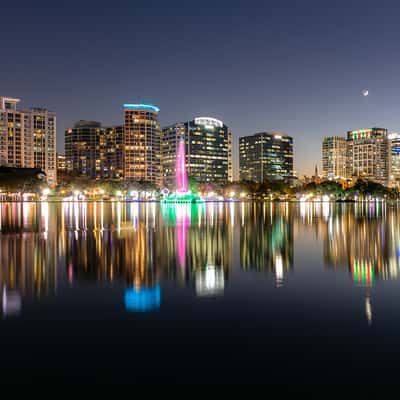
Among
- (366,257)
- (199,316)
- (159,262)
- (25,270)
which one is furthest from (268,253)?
(25,270)

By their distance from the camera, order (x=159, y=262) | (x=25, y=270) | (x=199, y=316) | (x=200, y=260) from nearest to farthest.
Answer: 1. (x=199, y=316)
2. (x=25, y=270)
3. (x=159, y=262)
4. (x=200, y=260)

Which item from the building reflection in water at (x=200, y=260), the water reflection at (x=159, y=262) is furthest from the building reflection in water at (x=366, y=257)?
the building reflection in water at (x=200, y=260)

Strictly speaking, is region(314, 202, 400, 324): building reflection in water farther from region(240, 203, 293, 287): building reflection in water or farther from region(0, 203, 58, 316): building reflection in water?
region(0, 203, 58, 316): building reflection in water

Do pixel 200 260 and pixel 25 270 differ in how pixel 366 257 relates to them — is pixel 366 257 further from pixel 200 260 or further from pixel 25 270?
pixel 25 270

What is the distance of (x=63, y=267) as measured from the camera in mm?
17250

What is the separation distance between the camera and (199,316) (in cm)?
1098

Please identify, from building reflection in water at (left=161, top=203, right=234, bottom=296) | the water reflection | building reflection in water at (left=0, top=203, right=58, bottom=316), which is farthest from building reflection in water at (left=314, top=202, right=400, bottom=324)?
building reflection in water at (left=0, top=203, right=58, bottom=316)

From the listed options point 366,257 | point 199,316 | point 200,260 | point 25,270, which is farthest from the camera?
point 366,257

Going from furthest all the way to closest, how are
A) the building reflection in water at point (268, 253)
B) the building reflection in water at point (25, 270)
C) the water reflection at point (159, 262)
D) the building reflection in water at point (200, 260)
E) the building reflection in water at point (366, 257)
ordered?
the building reflection in water at point (268, 253) < the building reflection in water at point (366, 257) < the building reflection in water at point (200, 260) < the water reflection at point (159, 262) < the building reflection in water at point (25, 270)

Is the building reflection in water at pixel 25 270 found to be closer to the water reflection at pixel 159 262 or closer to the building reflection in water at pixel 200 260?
the water reflection at pixel 159 262

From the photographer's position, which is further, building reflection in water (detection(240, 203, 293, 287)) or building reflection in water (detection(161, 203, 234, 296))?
building reflection in water (detection(240, 203, 293, 287))

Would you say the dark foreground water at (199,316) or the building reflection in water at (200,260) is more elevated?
the building reflection in water at (200,260)

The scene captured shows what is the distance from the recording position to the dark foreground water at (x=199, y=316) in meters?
7.93

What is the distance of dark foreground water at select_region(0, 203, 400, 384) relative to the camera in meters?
7.93
